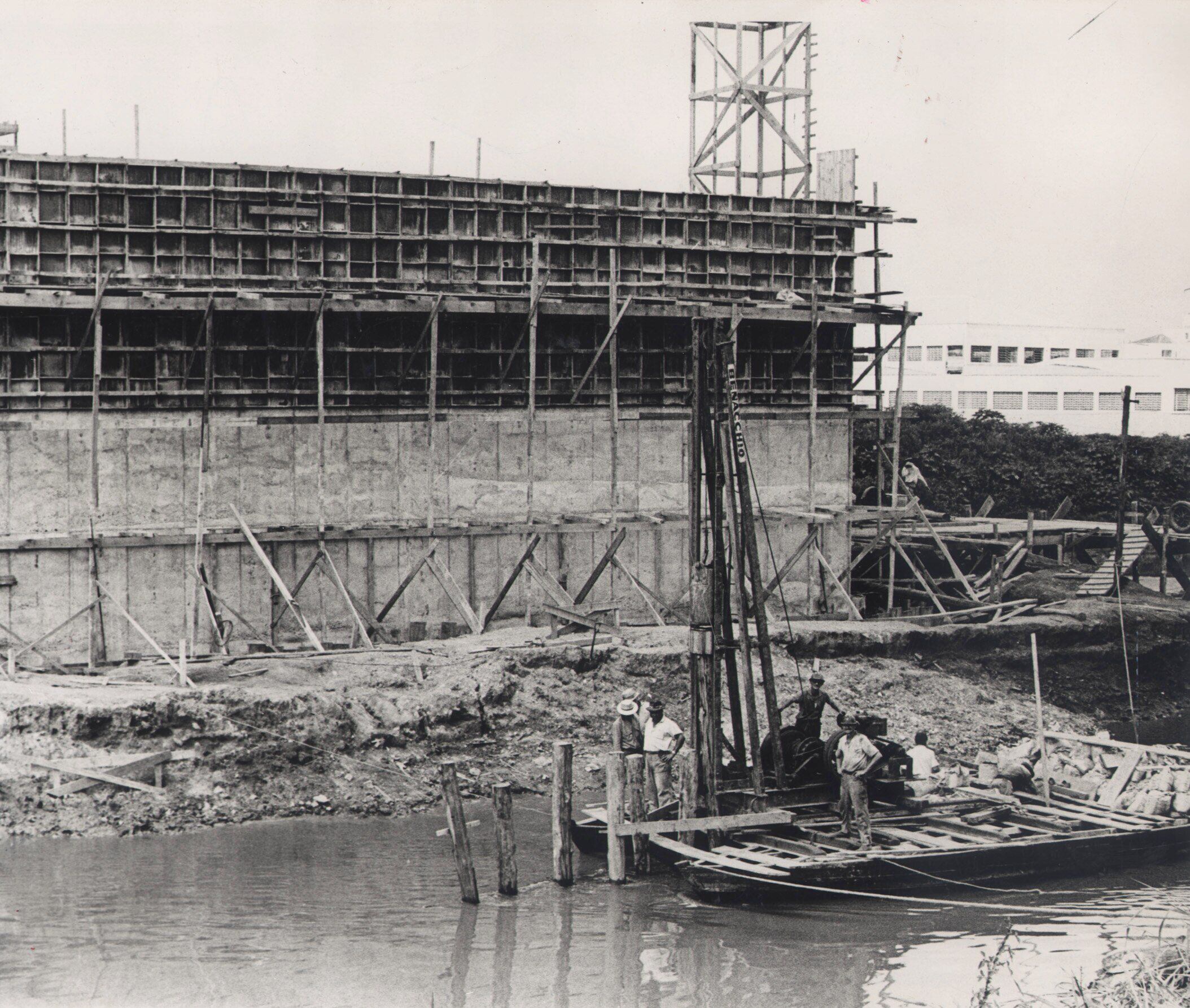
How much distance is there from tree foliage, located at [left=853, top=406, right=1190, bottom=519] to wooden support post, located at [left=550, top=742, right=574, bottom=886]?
103 feet

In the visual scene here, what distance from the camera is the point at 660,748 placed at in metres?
19.9

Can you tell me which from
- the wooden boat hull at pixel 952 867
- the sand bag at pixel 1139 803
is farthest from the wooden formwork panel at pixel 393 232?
the wooden boat hull at pixel 952 867

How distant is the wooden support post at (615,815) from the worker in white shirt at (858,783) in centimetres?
274

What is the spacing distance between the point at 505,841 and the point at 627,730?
115 inches

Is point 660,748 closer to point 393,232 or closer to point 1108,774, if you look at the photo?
point 1108,774

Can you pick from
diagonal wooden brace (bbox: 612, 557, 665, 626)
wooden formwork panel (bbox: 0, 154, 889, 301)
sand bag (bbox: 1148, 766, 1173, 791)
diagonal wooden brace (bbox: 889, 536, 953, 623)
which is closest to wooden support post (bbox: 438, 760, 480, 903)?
sand bag (bbox: 1148, 766, 1173, 791)

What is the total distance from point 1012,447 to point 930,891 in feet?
129

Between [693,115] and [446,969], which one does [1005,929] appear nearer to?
[446,969]

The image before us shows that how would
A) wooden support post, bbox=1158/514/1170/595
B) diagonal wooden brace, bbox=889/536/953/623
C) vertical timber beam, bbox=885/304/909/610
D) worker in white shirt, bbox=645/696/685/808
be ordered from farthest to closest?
wooden support post, bbox=1158/514/1170/595 < vertical timber beam, bbox=885/304/909/610 < diagonal wooden brace, bbox=889/536/953/623 < worker in white shirt, bbox=645/696/685/808

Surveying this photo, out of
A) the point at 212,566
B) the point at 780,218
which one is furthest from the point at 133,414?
the point at 780,218

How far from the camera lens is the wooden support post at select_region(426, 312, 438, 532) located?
2694 centimetres

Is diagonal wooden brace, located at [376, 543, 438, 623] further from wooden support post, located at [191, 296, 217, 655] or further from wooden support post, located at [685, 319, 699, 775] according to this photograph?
wooden support post, located at [685, 319, 699, 775]

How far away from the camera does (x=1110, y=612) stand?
1250 inches

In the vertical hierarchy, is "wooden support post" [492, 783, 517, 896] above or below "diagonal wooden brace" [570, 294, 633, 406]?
below
